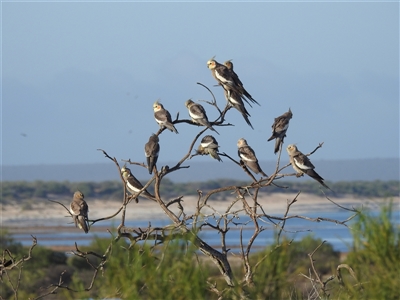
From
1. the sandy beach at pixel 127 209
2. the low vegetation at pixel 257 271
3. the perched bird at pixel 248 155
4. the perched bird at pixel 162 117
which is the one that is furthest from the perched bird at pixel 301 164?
the sandy beach at pixel 127 209

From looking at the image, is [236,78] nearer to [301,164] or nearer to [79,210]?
[301,164]

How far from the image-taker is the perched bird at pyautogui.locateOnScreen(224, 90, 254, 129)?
24.2ft

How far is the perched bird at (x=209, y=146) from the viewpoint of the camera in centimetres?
731

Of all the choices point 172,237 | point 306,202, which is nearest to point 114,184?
Result: point 306,202

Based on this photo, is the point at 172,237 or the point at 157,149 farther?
the point at 157,149

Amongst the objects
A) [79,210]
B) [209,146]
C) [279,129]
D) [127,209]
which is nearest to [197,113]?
[209,146]

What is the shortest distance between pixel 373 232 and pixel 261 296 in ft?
1.75

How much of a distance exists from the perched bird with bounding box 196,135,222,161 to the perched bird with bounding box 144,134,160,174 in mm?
414

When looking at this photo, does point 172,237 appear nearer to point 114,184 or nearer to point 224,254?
point 224,254

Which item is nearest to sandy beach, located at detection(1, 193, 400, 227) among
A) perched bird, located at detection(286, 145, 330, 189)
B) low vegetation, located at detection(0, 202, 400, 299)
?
perched bird, located at detection(286, 145, 330, 189)

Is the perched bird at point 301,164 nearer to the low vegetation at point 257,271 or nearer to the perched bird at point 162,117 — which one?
the perched bird at point 162,117

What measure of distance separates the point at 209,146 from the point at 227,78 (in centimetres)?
111

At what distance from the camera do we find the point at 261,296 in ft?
11.2

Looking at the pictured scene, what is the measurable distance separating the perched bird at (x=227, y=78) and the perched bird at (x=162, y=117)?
0.61 meters
